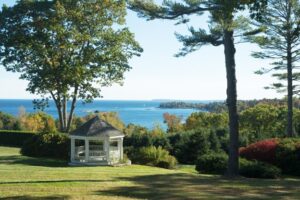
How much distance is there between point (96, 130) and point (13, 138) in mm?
16035

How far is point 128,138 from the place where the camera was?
109 feet

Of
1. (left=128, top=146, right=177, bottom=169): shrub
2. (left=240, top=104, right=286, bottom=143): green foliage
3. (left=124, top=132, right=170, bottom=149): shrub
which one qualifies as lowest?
(left=128, top=146, right=177, bottom=169): shrub

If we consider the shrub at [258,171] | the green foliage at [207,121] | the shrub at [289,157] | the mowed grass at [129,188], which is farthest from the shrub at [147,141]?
the green foliage at [207,121]

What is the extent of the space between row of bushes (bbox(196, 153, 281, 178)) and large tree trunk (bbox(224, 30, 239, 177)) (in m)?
1.39

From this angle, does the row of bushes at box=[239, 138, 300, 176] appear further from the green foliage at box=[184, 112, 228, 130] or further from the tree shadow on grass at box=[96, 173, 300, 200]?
the green foliage at box=[184, 112, 228, 130]

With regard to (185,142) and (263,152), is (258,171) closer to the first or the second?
Answer: (263,152)

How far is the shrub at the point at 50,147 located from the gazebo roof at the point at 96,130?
7.78 ft

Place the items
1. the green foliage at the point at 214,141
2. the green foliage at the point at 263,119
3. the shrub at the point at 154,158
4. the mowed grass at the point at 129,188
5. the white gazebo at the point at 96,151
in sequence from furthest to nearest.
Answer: the green foliage at the point at 263,119
the green foliage at the point at 214,141
the shrub at the point at 154,158
the white gazebo at the point at 96,151
the mowed grass at the point at 129,188

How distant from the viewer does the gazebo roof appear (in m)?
24.8

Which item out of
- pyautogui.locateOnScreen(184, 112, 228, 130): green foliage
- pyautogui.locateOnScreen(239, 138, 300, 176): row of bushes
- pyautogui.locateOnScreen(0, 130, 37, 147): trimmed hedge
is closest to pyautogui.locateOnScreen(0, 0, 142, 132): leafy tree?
pyautogui.locateOnScreen(0, 130, 37, 147): trimmed hedge

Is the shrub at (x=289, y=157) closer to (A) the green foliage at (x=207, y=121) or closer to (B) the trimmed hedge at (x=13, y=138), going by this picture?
(B) the trimmed hedge at (x=13, y=138)

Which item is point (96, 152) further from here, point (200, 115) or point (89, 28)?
point (200, 115)

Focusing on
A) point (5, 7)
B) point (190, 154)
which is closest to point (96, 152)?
point (190, 154)

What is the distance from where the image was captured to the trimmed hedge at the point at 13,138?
37.7 meters
